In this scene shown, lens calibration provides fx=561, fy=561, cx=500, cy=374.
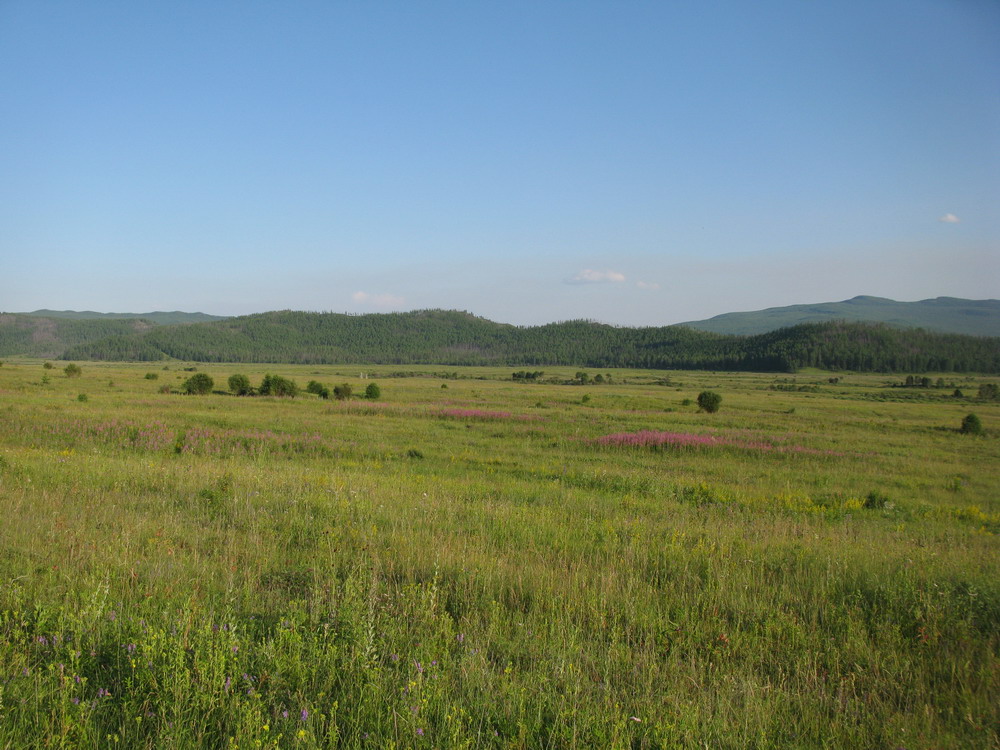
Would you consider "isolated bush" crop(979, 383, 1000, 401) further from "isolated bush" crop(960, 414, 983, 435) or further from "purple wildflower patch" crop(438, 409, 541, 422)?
"purple wildflower patch" crop(438, 409, 541, 422)

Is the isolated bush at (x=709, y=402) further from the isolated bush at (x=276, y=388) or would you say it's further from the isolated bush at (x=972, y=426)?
the isolated bush at (x=276, y=388)

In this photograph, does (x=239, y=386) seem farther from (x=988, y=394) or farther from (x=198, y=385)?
(x=988, y=394)

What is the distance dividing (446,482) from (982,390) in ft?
242

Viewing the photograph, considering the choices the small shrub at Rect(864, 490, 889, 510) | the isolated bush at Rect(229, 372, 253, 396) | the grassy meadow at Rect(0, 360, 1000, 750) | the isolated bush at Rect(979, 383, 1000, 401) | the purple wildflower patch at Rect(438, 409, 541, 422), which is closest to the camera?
the grassy meadow at Rect(0, 360, 1000, 750)

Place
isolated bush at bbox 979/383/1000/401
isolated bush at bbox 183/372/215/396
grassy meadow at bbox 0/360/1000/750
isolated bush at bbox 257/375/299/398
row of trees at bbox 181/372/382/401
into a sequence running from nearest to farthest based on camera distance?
grassy meadow at bbox 0/360/1000/750 < isolated bush at bbox 183/372/215/396 < row of trees at bbox 181/372/382/401 < isolated bush at bbox 257/375/299/398 < isolated bush at bbox 979/383/1000/401

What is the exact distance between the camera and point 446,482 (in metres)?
13.0

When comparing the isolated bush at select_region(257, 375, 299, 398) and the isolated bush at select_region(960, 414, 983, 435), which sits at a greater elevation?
the isolated bush at select_region(257, 375, 299, 398)

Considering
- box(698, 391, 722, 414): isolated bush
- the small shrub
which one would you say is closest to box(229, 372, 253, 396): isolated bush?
box(698, 391, 722, 414): isolated bush

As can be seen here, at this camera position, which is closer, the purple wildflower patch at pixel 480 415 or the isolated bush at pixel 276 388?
the purple wildflower patch at pixel 480 415

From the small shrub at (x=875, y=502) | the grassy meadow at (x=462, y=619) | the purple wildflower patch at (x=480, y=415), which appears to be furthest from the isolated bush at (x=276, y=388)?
the small shrub at (x=875, y=502)

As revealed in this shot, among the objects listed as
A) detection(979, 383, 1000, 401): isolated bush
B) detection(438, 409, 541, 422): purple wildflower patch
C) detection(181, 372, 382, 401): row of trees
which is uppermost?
detection(181, 372, 382, 401): row of trees

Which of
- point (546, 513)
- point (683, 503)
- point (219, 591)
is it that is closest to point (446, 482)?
point (546, 513)

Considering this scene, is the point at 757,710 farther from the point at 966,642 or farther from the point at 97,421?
the point at 97,421

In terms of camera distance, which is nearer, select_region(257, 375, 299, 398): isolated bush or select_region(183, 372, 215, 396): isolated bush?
select_region(183, 372, 215, 396): isolated bush
